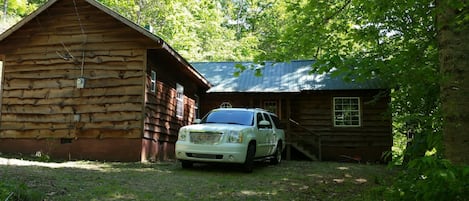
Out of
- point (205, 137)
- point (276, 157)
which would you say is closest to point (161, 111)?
point (276, 157)

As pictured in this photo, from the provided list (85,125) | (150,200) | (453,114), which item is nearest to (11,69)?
(85,125)

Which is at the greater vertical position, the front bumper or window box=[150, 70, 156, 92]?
window box=[150, 70, 156, 92]

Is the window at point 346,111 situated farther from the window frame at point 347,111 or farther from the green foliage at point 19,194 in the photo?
the green foliage at point 19,194

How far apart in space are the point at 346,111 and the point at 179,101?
8128 millimetres

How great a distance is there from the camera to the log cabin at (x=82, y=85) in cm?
1344

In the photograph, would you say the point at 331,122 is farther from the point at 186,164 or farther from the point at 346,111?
the point at 186,164

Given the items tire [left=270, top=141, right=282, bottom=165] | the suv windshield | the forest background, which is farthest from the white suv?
the forest background

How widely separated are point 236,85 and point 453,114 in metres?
16.1

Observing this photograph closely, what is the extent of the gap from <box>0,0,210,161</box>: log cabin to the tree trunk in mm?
9669

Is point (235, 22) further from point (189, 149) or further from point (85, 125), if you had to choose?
point (189, 149)

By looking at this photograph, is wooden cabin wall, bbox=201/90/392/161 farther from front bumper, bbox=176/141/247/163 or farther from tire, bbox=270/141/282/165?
front bumper, bbox=176/141/247/163

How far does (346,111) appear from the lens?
1964 centimetres

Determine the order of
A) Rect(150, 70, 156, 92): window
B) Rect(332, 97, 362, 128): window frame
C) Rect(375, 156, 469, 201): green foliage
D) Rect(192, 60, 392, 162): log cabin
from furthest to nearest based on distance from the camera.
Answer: Rect(332, 97, 362, 128): window frame, Rect(192, 60, 392, 162): log cabin, Rect(150, 70, 156, 92): window, Rect(375, 156, 469, 201): green foliage

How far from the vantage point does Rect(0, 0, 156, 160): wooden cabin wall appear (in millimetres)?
13570
